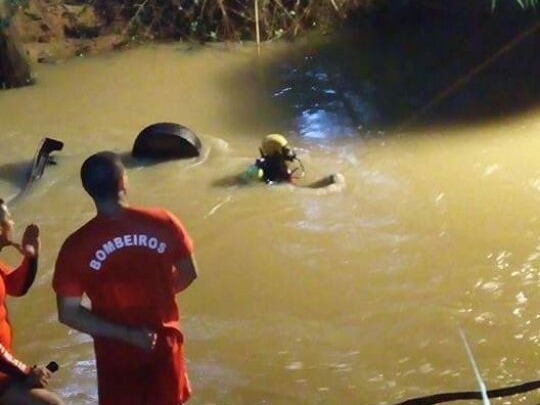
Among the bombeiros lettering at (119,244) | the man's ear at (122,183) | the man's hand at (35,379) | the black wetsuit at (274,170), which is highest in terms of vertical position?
the black wetsuit at (274,170)

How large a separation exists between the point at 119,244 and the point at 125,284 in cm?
15

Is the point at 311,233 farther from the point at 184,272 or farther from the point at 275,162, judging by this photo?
the point at 184,272

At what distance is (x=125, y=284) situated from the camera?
3.55 m

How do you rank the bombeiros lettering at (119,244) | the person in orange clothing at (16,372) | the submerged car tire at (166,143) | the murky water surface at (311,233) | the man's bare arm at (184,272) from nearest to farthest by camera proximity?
1. the bombeiros lettering at (119,244)
2. the man's bare arm at (184,272)
3. the person in orange clothing at (16,372)
4. the murky water surface at (311,233)
5. the submerged car tire at (166,143)

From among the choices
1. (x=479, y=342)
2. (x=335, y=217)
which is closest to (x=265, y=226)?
(x=335, y=217)

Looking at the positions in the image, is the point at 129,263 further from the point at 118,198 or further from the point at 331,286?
the point at 331,286

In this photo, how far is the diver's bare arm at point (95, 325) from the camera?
3.53m

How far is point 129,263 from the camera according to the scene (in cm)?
352

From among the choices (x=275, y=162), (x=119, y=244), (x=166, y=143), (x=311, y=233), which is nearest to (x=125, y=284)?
(x=119, y=244)

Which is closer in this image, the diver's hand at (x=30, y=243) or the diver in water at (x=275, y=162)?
the diver's hand at (x=30, y=243)

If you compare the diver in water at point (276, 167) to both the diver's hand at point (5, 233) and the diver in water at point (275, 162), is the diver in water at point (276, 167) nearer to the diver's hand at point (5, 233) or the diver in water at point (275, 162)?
the diver in water at point (275, 162)

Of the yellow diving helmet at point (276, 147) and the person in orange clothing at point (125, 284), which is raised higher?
the yellow diving helmet at point (276, 147)

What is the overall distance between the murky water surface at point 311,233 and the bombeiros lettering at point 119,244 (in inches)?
56.4

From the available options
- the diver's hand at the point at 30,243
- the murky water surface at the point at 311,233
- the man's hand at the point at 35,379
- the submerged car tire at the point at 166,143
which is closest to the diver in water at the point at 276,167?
the murky water surface at the point at 311,233
